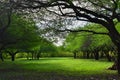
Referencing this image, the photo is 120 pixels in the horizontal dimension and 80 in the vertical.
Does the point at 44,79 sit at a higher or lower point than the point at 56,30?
lower

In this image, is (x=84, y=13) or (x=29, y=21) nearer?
(x=84, y=13)

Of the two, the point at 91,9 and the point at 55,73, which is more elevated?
the point at 91,9

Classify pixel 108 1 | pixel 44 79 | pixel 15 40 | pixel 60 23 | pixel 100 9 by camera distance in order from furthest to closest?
pixel 15 40
pixel 60 23
pixel 100 9
pixel 108 1
pixel 44 79

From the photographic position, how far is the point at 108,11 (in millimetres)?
28031

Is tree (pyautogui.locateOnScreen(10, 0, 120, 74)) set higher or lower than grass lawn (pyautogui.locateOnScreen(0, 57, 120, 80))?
higher

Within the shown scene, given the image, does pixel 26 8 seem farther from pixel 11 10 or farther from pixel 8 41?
pixel 8 41

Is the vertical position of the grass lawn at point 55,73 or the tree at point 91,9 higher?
the tree at point 91,9

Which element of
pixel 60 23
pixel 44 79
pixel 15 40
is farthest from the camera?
pixel 15 40

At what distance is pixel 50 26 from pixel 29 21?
2.21 meters

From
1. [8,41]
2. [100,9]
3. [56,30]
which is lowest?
[8,41]

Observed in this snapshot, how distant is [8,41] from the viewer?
45.9 metres

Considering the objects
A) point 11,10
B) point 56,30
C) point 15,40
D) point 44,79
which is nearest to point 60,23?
point 56,30

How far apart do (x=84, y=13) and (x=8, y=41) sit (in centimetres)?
2010

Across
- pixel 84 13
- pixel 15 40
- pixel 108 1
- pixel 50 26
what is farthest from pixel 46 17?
pixel 15 40
